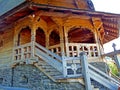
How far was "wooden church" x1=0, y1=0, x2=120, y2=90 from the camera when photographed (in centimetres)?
629

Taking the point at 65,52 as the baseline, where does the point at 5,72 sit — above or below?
below

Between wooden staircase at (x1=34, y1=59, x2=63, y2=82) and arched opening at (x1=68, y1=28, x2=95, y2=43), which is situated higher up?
arched opening at (x1=68, y1=28, x2=95, y2=43)

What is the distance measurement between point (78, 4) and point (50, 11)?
3.04m

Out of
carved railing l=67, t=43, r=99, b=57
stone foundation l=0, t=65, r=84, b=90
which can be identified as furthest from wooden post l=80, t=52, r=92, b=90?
carved railing l=67, t=43, r=99, b=57

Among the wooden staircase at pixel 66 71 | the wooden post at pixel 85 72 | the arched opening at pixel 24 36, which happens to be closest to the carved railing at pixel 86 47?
the wooden staircase at pixel 66 71

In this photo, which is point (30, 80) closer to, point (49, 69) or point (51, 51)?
point (49, 69)

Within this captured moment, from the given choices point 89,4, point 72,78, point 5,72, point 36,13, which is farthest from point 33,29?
point 89,4

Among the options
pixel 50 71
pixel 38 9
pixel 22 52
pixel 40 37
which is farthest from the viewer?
pixel 40 37

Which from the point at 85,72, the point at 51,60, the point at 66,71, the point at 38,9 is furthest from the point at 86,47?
the point at 38,9

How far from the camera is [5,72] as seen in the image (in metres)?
8.57

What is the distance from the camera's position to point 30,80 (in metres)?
7.28

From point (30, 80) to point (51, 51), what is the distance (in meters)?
1.88

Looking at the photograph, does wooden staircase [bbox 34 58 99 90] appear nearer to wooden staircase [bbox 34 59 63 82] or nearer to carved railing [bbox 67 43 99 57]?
wooden staircase [bbox 34 59 63 82]

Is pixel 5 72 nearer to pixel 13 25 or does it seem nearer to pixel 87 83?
pixel 13 25
